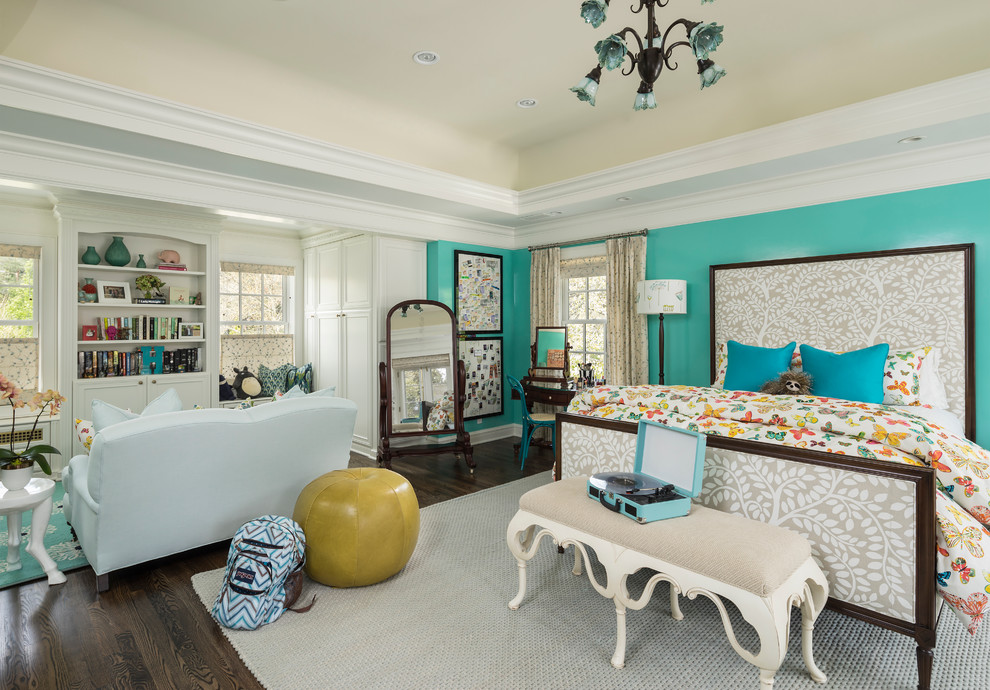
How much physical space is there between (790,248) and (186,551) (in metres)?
4.57

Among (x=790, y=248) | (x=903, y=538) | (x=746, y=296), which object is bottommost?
(x=903, y=538)

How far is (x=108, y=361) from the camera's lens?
4602mm

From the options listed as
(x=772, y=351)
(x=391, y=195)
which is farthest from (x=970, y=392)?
(x=391, y=195)

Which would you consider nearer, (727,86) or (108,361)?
(727,86)

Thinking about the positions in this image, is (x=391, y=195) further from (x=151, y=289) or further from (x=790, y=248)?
(x=790, y=248)

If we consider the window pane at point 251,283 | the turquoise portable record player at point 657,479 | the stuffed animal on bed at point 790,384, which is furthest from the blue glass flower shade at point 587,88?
the window pane at point 251,283

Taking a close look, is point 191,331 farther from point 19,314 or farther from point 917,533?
point 917,533

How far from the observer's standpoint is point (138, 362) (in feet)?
15.6

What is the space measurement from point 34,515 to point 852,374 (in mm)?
4497

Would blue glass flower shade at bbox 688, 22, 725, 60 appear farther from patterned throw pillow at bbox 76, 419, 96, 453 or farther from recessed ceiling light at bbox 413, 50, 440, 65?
patterned throw pillow at bbox 76, 419, 96, 453

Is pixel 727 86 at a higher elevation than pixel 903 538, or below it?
higher

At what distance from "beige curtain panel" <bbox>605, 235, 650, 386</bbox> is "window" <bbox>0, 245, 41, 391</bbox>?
506cm

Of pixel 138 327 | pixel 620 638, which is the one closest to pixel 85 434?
pixel 138 327

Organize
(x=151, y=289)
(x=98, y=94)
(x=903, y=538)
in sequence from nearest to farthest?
(x=903, y=538) → (x=98, y=94) → (x=151, y=289)
